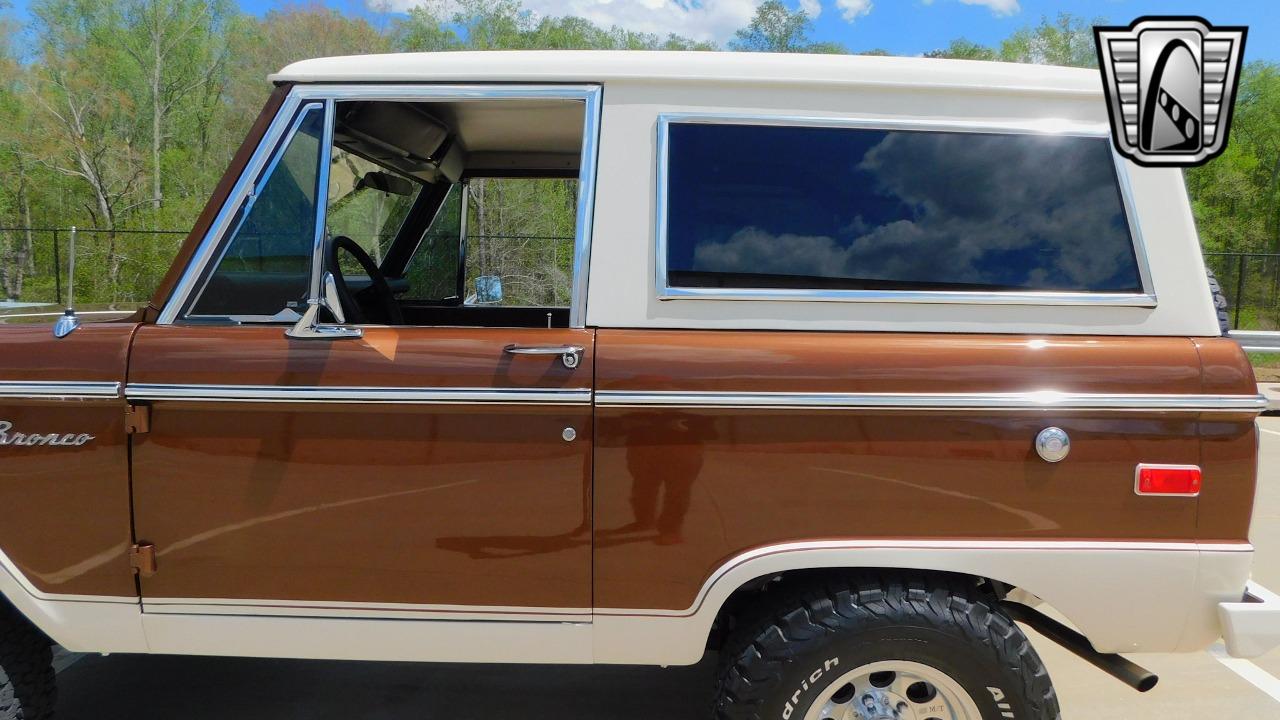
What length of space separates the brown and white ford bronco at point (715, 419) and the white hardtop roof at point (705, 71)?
0.01m

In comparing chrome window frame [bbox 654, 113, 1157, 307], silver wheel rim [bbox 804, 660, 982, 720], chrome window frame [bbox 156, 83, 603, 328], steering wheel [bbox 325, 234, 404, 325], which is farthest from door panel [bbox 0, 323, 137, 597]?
silver wheel rim [bbox 804, 660, 982, 720]

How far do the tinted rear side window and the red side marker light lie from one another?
48 centimetres

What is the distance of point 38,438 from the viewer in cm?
223

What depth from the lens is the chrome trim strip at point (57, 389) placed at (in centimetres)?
221

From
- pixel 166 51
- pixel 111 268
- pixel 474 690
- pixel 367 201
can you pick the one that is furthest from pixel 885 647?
pixel 166 51

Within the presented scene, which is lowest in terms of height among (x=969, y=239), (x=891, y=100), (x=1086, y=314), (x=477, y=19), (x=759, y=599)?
(x=759, y=599)

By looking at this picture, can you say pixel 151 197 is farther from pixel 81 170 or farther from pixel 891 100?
pixel 891 100

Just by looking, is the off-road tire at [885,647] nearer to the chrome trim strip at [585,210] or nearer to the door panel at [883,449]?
the door panel at [883,449]

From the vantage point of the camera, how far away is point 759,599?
7.86 feet

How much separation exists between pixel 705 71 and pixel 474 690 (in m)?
2.43

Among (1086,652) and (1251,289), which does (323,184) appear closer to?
(1086,652)

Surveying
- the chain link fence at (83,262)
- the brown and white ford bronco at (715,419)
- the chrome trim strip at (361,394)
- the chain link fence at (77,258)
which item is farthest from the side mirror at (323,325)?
the chain link fence at (77,258)

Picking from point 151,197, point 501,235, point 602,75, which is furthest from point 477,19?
point 602,75

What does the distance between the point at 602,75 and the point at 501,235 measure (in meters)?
1.73
